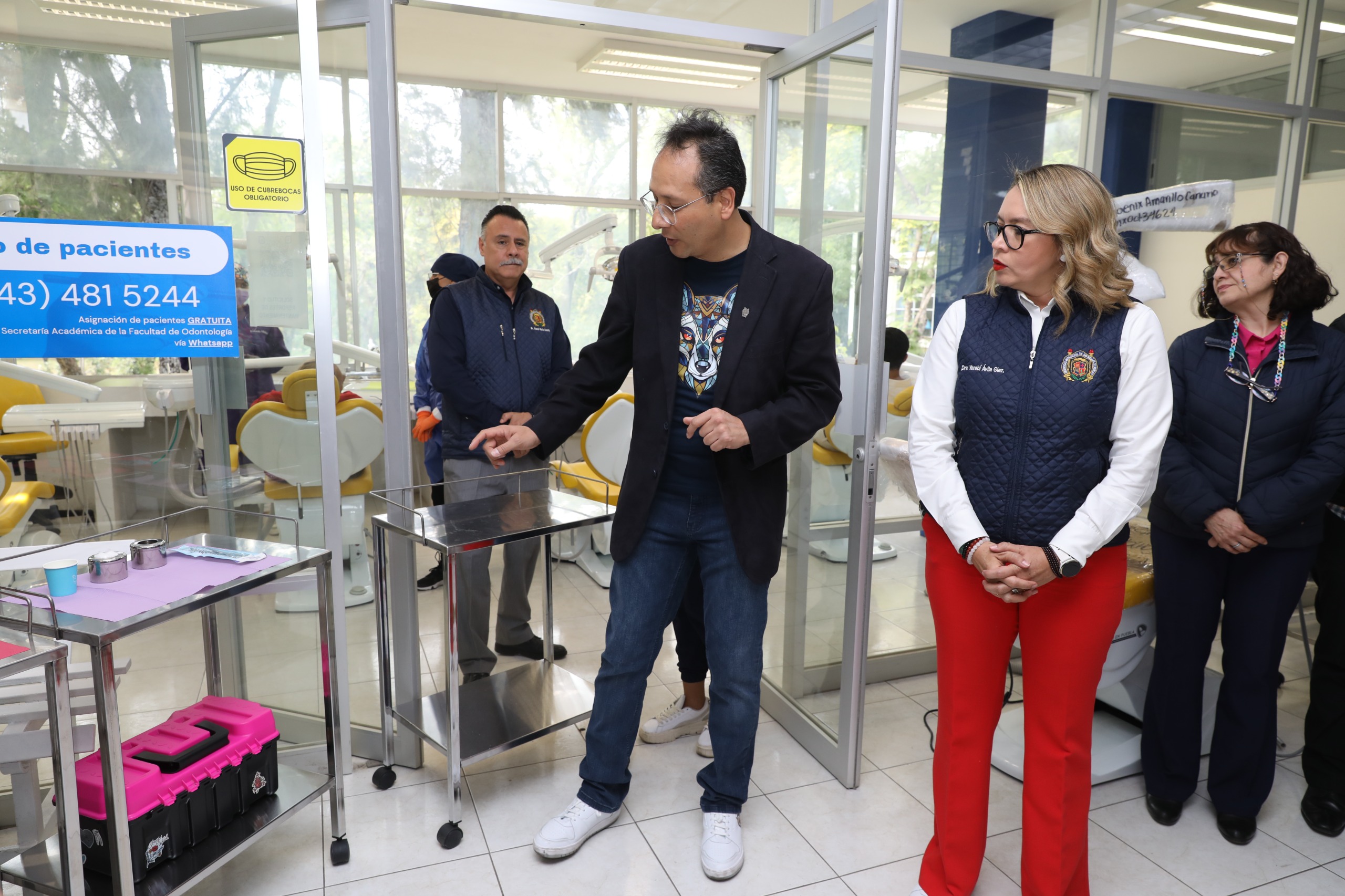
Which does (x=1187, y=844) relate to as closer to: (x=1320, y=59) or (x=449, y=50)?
(x=1320, y=59)

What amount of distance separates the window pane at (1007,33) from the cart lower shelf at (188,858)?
8.63ft

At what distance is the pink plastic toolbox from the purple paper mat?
28 cm

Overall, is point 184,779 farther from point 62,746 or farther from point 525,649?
point 525,649

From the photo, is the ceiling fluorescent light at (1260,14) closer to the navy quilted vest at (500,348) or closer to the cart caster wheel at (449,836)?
the navy quilted vest at (500,348)

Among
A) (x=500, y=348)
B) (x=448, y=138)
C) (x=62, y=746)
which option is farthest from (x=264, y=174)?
(x=448, y=138)

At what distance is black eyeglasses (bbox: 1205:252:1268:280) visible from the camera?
2066mm

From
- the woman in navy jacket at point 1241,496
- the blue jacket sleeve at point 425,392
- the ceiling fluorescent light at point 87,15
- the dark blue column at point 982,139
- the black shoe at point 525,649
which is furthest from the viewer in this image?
the blue jacket sleeve at point 425,392

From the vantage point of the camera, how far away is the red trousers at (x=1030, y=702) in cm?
170

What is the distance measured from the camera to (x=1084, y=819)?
1783 millimetres

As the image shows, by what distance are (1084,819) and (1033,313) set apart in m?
1.02

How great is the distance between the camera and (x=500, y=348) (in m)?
2.74

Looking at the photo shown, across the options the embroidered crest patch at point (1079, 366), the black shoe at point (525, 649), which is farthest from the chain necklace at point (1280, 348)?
the black shoe at point (525, 649)

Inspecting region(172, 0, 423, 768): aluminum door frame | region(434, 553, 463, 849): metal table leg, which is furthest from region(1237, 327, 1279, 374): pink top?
region(172, 0, 423, 768): aluminum door frame

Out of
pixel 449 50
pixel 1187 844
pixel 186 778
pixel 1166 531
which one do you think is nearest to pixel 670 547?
pixel 186 778
